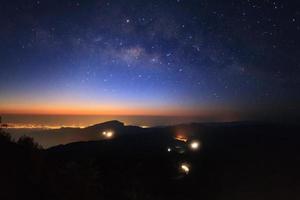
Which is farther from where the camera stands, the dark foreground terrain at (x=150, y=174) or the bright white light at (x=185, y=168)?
the bright white light at (x=185, y=168)

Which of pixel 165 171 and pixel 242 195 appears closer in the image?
pixel 242 195

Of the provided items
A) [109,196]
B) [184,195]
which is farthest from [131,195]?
[184,195]

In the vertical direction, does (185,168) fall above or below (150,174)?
below

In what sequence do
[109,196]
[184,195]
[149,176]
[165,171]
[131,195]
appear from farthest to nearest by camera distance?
[165,171], [149,176], [184,195], [131,195], [109,196]

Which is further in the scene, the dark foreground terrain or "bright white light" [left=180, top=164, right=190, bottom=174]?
"bright white light" [left=180, top=164, right=190, bottom=174]

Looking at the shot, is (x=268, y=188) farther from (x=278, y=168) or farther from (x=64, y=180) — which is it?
(x=64, y=180)

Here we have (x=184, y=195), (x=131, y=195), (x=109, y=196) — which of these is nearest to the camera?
(x=109, y=196)

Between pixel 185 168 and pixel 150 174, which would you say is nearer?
pixel 150 174

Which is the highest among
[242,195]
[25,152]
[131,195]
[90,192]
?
[25,152]

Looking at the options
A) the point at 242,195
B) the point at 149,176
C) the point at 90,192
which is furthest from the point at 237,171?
the point at 90,192

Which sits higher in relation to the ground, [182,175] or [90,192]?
[90,192]
